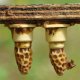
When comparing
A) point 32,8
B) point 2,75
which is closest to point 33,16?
point 32,8

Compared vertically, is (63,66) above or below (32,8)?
below

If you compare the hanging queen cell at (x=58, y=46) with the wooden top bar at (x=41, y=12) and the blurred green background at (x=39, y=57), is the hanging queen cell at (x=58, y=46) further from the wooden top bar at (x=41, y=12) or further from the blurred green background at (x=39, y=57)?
the blurred green background at (x=39, y=57)

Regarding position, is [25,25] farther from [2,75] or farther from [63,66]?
[2,75]

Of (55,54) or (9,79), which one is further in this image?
(9,79)

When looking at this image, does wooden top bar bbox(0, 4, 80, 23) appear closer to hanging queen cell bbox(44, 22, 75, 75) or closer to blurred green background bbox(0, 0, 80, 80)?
hanging queen cell bbox(44, 22, 75, 75)

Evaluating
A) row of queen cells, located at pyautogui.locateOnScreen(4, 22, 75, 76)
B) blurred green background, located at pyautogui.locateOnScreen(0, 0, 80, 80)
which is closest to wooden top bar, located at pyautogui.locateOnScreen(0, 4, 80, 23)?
row of queen cells, located at pyautogui.locateOnScreen(4, 22, 75, 76)

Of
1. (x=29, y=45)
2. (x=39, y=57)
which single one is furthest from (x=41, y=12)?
(x=39, y=57)
